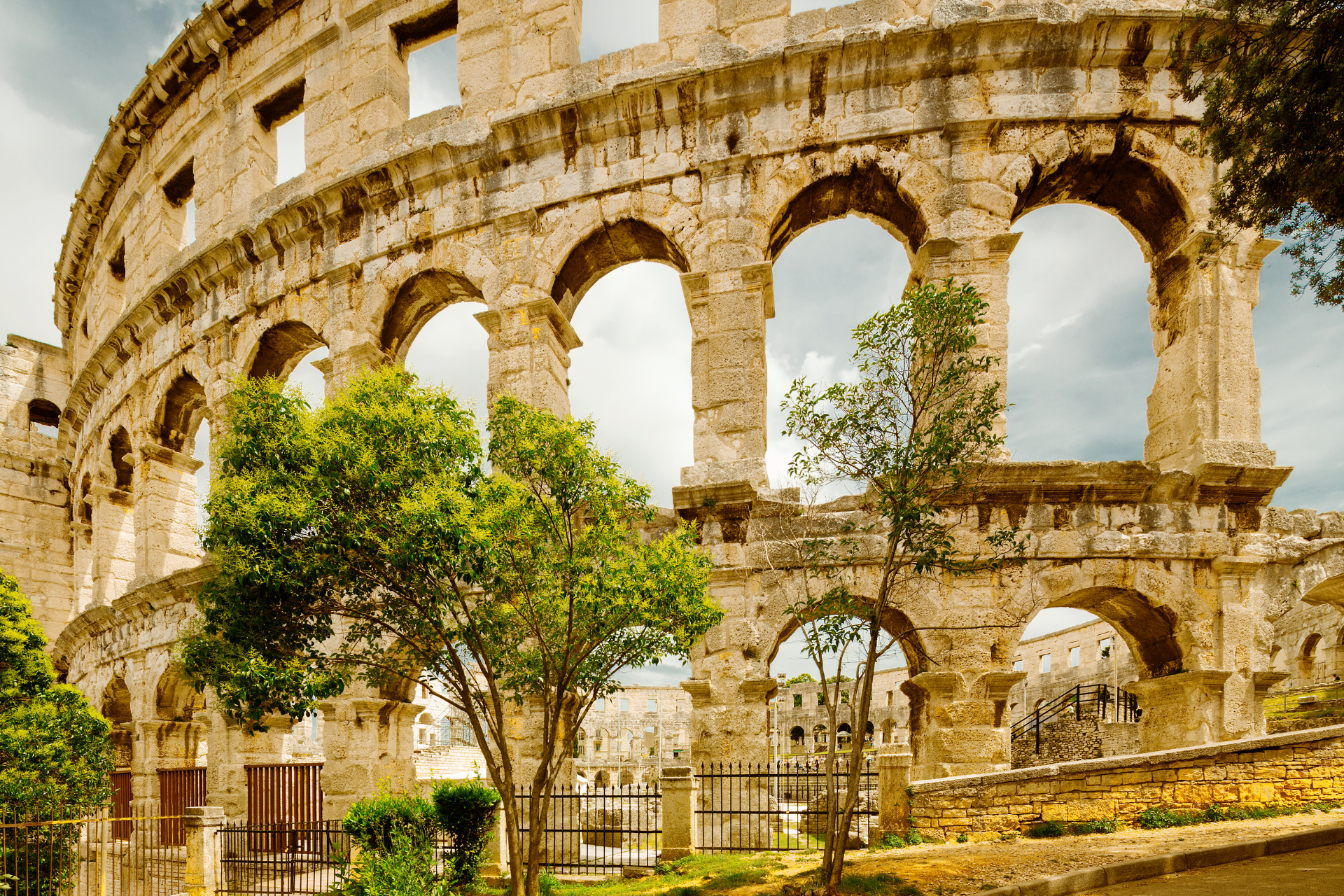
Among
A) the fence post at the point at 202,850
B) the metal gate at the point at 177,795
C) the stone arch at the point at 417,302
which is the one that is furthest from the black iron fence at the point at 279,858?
the stone arch at the point at 417,302

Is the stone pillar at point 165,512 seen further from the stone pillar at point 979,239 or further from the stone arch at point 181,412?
the stone pillar at point 979,239

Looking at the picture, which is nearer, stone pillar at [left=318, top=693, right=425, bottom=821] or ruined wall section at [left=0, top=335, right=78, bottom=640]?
stone pillar at [left=318, top=693, right=425, bottom=821]

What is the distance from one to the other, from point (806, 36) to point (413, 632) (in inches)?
335

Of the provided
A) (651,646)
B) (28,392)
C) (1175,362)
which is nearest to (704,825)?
(651,646)

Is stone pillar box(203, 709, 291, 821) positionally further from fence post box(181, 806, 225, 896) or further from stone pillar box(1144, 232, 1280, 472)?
stone pillar box(1144, 232, 1280, 472)

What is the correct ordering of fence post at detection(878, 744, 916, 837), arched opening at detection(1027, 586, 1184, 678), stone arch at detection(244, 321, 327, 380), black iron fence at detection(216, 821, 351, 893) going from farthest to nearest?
1. stone arch at detection(244, 321, 327, 380)
2. black iron fence at detection(216, 821, 351, 893)
3. arched opening at detection(1027, 586, 1184, 678)
4. fence post at detection(878, 744, 916, 837)

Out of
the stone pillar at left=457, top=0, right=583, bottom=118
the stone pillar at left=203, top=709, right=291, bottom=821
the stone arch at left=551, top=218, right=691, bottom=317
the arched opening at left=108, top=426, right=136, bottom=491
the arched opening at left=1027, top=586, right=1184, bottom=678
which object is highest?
the stone pillar at left=457, top=0, right=583, bottom=118

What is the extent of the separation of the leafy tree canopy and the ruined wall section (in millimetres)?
8455

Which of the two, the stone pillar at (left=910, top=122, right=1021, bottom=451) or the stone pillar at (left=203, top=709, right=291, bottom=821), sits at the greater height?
the stone pillar at (left=910, top=122, right=1021, bottom=451)

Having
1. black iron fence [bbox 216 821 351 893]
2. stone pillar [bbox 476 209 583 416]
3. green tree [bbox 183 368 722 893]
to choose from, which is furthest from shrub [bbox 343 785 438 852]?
stone pillar [bbox 476 209 583 416]

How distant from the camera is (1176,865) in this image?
6.51 metres

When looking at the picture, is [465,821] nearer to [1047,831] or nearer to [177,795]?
[1047,831]

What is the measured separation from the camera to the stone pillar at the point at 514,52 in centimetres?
1177

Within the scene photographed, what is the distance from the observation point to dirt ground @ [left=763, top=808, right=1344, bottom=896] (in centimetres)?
670
